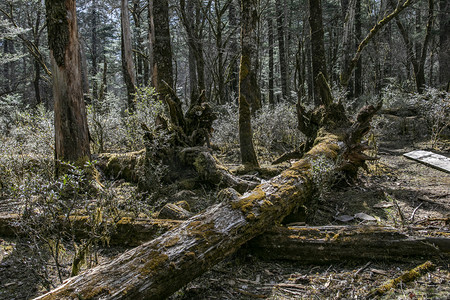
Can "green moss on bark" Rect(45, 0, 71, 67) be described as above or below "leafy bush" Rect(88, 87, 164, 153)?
above

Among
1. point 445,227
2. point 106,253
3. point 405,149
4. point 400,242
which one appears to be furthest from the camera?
point 405,149

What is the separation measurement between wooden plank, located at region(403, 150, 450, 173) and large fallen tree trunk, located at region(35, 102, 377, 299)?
3.72 meters

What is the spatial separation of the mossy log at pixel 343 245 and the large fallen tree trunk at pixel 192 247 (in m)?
0.21

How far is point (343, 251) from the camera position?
9.29 feet

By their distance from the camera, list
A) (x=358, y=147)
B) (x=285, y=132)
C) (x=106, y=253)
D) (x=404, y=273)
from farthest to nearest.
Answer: (x=285, y=132) → (x=358, y=147) → (x=106, y=253) → (x=404, y=273)

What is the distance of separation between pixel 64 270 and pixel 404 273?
3.23m

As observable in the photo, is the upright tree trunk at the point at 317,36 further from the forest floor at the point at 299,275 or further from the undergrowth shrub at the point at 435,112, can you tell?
the forest floor at the point at 299,275

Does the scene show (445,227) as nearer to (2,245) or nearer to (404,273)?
(404,273)

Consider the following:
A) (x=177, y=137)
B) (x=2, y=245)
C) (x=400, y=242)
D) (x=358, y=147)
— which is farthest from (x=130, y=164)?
(x=400, y=242)

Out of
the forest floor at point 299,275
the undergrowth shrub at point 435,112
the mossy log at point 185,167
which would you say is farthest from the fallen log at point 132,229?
the undergrowth shrub at point 435,112

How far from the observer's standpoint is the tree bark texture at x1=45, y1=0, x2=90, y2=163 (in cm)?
501

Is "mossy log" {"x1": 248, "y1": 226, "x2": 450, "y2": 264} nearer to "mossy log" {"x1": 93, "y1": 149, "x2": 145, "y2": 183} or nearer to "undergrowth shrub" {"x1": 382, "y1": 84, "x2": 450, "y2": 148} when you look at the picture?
"mossy log" {"x1": 93, "y1": 149, "x2": 145, "y2": 183}

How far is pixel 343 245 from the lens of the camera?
9.32 ft

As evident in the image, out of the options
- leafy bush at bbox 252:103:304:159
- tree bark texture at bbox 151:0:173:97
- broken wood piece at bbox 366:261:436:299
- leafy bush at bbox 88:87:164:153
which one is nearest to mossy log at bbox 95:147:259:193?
leafy bush at bbox 88:87:164:153
